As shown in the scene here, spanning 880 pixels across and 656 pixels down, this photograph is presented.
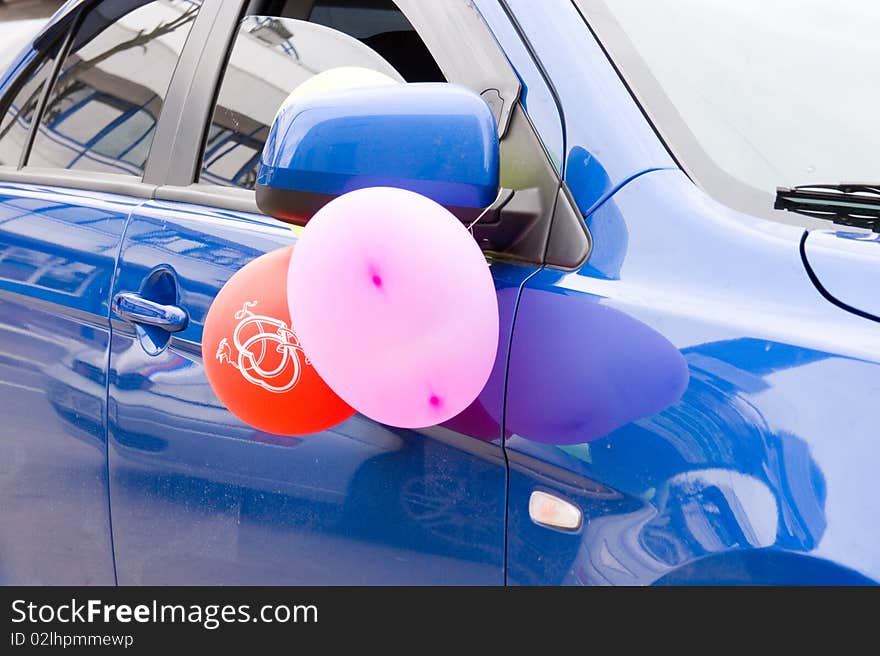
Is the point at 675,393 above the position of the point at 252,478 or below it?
above

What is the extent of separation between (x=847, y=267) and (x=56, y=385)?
1.44m

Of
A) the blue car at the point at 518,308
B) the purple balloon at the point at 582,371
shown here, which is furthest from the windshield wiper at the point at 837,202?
the purple balloon at the point at 582,371

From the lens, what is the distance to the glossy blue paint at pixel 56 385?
1.96m

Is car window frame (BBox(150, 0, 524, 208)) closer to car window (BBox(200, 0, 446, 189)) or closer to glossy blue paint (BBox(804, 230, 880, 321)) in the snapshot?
car window (BBox(200, 0, 446, 189))

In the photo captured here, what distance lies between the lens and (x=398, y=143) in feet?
4.33

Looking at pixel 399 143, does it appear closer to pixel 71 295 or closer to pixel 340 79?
pixel 340 79

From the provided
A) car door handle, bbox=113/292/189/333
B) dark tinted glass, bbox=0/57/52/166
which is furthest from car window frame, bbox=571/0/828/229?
dark tinted glass, bbox=0/57/52/166

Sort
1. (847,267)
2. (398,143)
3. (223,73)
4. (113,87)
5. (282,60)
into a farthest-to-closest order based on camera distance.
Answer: (113,87) < (223,73) < (282,60) < (398,143) < (847,267)

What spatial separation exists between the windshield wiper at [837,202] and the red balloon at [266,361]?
0.65 meters

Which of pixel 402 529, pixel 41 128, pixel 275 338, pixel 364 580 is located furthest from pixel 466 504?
pixel 41 128

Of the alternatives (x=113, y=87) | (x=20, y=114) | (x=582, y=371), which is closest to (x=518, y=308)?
(x=582, y=371)

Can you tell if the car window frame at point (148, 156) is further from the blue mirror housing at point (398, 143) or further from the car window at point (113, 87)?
the blue mirror housing at point (398, 143)

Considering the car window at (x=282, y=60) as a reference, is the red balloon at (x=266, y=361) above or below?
below

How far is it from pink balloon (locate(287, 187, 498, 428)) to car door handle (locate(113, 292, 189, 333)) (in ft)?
1.93
